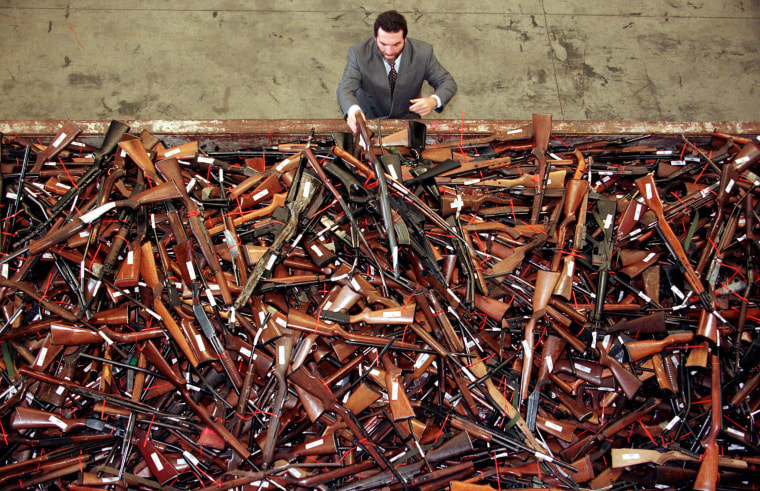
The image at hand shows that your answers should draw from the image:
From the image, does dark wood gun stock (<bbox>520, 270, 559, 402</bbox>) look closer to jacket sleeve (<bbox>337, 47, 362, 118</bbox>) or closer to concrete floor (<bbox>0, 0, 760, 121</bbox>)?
jacket sleeve (<bbox>337, 47, 362, 118</bbox>)

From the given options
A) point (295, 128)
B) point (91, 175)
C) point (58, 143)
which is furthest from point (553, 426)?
point (58, 143)

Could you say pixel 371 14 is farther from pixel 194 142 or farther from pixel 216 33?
pixel 194 142

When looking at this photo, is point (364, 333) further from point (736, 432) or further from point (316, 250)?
point (736, 432)

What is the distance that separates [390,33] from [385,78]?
412 mm

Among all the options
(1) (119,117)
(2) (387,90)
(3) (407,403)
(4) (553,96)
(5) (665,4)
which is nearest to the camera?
(3) (407,403)

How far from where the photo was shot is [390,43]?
10.3ft

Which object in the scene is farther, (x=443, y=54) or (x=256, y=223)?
(x=443, y=54)

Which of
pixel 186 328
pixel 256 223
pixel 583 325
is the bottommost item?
pixel 583 325

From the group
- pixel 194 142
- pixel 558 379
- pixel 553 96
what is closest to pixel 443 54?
pixel 553 96

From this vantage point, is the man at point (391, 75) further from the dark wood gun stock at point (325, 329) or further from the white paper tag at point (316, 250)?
the dark wood gun stock at point (325, 329)

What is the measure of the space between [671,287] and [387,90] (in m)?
2.29

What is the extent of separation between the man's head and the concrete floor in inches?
61.2

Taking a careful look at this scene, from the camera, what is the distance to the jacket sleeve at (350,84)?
127 inches

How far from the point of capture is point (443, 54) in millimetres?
4953
